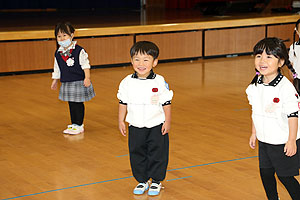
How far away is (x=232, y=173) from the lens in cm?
353

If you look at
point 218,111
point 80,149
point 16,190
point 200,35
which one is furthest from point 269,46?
point 200,35

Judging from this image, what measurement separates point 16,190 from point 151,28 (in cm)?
571

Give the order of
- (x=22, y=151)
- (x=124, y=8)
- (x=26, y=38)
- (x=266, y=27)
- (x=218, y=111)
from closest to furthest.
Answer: (x=22, y=151) < (x=218, y=111) < (x=26, y=38) < (x=266, y=27) < (x=124, y=8)

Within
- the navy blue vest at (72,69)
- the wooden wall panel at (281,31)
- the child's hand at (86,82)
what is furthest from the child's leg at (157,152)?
the wooden wall panel at (281,31)

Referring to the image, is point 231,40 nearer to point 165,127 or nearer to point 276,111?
point 165,127

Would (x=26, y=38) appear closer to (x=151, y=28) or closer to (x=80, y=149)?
(x=151, y=28)

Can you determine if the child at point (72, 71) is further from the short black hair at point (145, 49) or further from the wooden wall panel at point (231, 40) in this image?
the wooden wall panel at point (231, 40)

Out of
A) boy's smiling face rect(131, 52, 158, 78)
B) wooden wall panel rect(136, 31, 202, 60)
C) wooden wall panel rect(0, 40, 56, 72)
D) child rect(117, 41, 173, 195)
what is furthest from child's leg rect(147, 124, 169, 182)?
wooden wall panel rect(136, 31, 202, 60)

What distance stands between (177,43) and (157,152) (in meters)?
6.04

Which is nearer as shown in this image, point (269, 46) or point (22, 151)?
point (269, 46)

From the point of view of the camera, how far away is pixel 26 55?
25.5 feet

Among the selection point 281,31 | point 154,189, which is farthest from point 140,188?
point 281,31

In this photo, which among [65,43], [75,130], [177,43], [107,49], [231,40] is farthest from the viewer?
[231,40]

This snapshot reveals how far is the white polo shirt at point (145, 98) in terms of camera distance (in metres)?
2.98
